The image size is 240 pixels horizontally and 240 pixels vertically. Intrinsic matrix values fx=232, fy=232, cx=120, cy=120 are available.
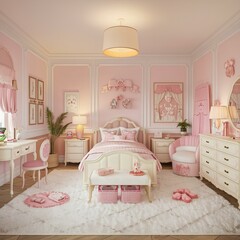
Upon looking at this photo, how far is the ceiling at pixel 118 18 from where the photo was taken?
378cm

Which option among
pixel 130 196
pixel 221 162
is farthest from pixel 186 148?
pixel 130 196

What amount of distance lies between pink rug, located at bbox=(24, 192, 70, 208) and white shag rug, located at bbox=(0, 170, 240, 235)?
0.10 metres

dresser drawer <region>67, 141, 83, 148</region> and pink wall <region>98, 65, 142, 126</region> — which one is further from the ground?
pink wall <region>98, 65, 142, 126</region>

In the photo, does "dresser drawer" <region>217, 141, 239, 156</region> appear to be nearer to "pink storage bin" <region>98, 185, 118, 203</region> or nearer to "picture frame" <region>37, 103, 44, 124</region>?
"pink storage bin" <region>98, 185, 118, 203</region>

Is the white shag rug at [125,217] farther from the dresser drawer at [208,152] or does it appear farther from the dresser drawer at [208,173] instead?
the dresser drawer at [208,152]

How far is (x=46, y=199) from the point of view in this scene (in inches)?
149

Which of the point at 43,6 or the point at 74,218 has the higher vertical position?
the point at 43,6

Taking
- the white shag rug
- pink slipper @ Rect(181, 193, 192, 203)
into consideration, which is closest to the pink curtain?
the white shag rug

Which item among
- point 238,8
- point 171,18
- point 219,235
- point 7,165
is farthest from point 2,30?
point 219,235

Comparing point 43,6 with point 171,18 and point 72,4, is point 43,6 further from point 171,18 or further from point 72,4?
point 171,18

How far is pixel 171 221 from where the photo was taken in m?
3.00

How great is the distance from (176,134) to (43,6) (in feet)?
16.0

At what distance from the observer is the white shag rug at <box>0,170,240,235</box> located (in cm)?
277

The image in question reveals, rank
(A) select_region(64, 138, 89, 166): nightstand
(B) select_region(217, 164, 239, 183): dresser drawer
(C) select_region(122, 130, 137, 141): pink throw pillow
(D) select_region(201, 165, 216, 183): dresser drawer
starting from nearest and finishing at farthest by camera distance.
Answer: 1. (B) select_region(217, 164, 239, 183): dresser drawer
2. (D) select_region(201, 165, 216, 183): dresser drawer
3. (C) select_region(122, 130, 137, 141): pink throw pillow
4. (A) select_region(64, 138, 89, 166): nightstand
